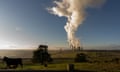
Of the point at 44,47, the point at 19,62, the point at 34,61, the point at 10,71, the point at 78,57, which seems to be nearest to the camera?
the point at 10,71

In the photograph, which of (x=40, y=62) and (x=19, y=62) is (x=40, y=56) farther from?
(x=19, y=62)

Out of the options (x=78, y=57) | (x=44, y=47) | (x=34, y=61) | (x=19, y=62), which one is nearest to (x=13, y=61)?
(x=19, y=62)

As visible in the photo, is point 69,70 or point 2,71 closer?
point 69,70

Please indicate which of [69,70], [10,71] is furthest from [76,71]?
[10,71]

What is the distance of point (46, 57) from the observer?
48.3m

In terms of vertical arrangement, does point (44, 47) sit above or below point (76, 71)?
above

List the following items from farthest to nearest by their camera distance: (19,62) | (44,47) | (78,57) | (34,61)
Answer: (78,57) → (34,61) → (44,47) → (19,62)

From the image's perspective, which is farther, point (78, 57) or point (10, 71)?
point (78, 57)

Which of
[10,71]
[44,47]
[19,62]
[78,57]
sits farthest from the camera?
[78,57]

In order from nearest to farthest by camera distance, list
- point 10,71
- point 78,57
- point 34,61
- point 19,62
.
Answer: point 10,71 < point 19,62 < point 34,61 < point 78,57

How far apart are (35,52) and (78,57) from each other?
31.4ft

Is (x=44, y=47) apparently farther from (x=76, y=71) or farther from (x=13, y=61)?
(x=76, y=71)

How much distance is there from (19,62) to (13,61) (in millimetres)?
783

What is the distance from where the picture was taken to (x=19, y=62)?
35.4 meters
